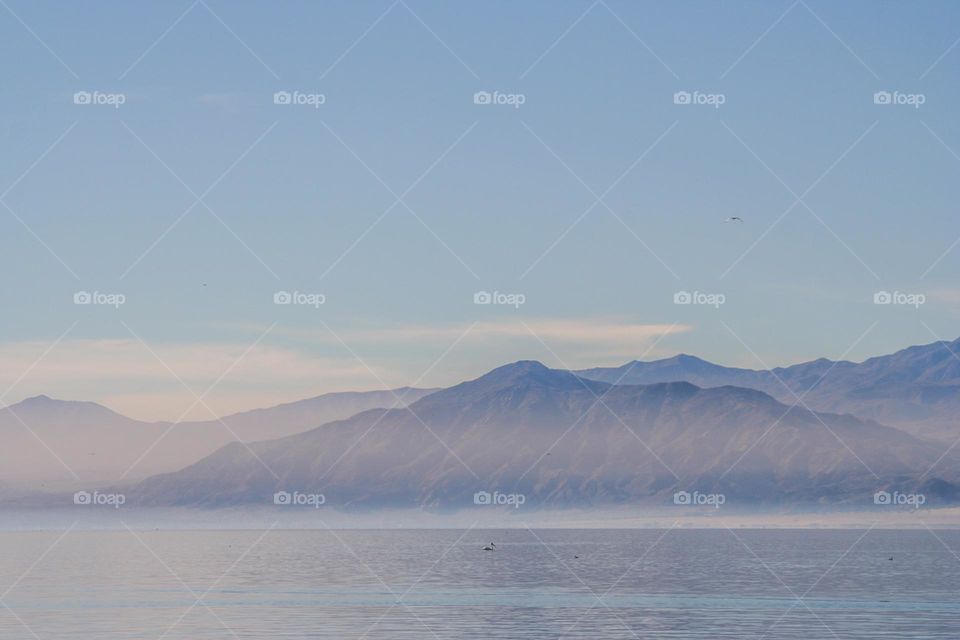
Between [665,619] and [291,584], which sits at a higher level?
[291,584]

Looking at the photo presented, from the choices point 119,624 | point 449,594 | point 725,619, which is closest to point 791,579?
point 449,594

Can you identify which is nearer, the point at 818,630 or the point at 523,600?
the point at 818,630

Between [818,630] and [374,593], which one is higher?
[374,593]

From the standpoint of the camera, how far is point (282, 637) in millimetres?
114750

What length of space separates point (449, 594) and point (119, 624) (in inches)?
1787

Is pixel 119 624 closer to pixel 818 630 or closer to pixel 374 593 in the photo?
pixel 374 593

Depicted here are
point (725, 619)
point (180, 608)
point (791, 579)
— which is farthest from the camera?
point (791, 579)

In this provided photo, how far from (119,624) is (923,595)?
290 feet

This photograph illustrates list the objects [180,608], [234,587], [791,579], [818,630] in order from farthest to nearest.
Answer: [791,579]
[234,587]
[180,608]
[818,630]

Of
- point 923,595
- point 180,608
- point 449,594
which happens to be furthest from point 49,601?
point 923,595

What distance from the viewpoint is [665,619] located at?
13025cm

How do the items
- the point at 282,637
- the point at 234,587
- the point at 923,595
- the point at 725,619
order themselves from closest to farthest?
the point at 282,637 → the point at 725,619 → the point at 923,595 → the point at 234,587

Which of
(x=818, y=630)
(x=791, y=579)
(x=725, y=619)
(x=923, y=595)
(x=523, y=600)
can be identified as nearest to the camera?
(x=818, y=630)

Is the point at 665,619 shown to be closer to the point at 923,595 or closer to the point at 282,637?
the point at 282,637
